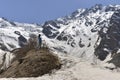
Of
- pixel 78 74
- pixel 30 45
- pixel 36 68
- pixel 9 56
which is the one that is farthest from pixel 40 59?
pixel 9 56

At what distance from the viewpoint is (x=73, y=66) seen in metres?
19.6

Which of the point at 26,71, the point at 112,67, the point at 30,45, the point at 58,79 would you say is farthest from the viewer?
the point at 30,45

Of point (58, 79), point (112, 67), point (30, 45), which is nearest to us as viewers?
point (58, 79)

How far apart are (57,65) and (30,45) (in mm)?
6601

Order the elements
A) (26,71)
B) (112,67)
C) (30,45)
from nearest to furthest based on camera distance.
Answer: (26,71)
(112,67)
(30,45)

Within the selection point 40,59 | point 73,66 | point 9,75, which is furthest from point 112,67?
point 9,75

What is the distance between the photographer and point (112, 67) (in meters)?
20.3

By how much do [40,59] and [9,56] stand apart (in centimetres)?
820

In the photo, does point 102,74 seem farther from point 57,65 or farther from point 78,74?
point 57,65

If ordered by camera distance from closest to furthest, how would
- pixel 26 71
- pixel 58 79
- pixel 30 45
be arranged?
pixel 58 79
pixel 26 71
pixel 30 45

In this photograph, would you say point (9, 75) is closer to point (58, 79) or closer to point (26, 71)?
point (26, 71)

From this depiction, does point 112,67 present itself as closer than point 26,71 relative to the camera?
No

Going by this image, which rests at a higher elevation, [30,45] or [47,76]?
[30,45]

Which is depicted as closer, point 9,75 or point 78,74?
point 78,74
